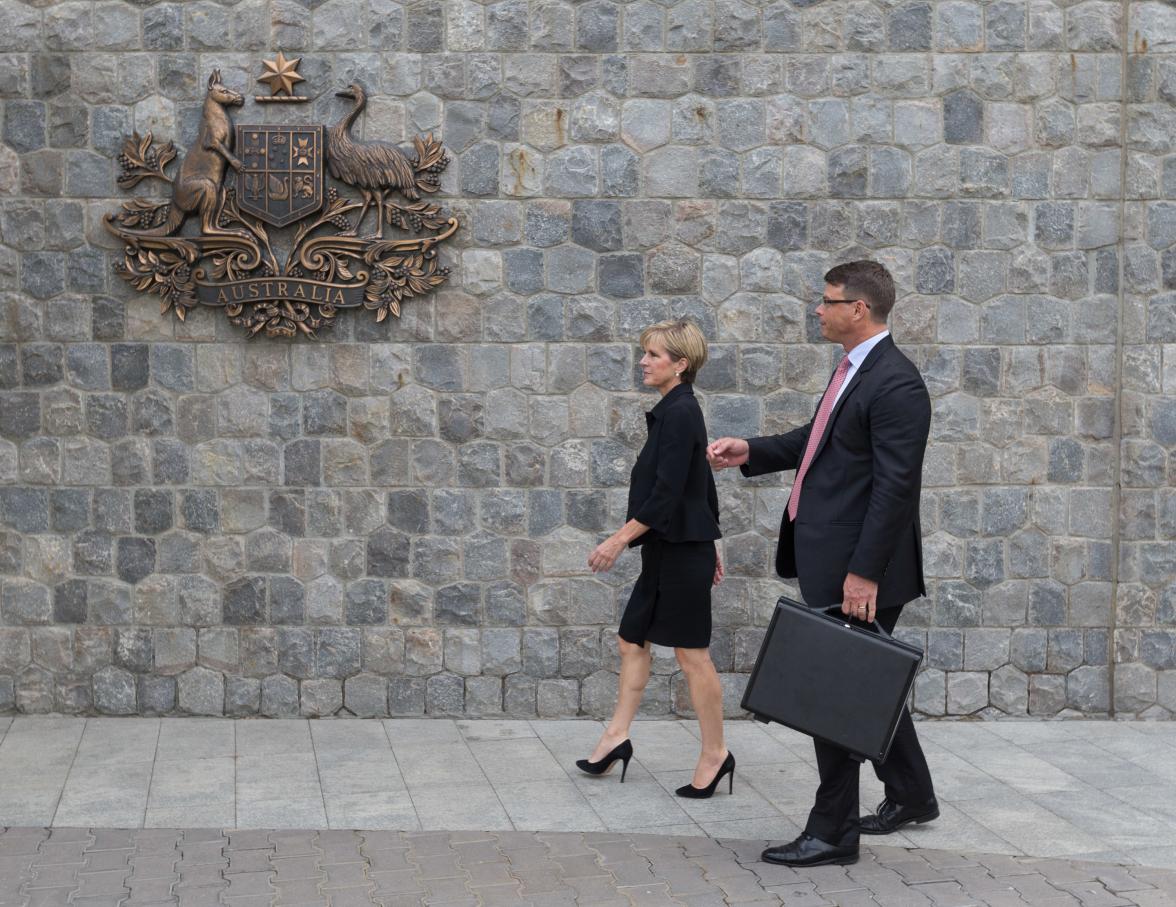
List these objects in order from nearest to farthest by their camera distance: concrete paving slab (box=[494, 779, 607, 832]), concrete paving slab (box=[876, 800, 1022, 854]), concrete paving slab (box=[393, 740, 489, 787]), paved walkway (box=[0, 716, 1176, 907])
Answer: paved walkway (box=[0, 716, 1176, 907]), concrete paving slab (box=[876, 800, 1022, 854]), concrete paving slab (box=[494, 779, 607, 832]), concrete paving slab (box=[393, 740, 489, 787])

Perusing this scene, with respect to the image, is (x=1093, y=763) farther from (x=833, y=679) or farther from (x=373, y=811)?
(x=373, y=811)

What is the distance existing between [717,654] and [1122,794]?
1934mm

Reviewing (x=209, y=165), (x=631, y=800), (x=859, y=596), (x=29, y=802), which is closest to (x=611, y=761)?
(x=631, y=800)

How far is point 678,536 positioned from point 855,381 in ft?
3.26

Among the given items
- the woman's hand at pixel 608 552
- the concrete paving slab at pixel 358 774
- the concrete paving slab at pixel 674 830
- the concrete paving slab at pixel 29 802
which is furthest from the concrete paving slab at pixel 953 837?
the concrete paving slab at pixel 29 802

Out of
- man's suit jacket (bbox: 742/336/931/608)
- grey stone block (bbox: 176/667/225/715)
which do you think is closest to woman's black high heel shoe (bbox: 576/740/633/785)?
man's suit jacket (bbox: 742/336/931/608)

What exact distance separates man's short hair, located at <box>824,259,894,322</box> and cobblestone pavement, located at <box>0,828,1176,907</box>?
1863mm

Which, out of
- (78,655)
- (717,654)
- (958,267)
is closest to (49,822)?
(78,655)

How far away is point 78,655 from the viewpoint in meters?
6.64

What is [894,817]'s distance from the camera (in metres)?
5.03

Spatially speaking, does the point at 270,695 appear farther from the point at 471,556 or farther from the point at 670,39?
the point at 670,39

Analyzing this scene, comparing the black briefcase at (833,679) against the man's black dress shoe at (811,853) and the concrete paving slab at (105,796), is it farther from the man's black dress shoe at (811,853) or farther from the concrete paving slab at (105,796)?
the concrete paving slab at (105,796)

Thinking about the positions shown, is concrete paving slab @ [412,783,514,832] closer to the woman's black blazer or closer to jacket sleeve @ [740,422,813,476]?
the woman's black blazer

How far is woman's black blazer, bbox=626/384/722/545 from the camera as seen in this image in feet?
17.4
